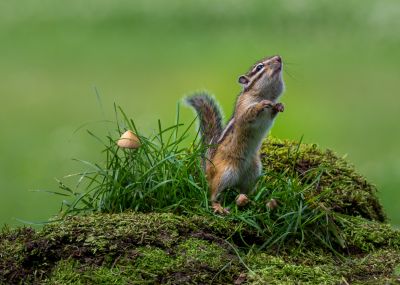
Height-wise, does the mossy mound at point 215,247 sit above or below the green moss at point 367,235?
below

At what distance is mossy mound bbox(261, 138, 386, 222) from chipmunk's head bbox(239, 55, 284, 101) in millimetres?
785

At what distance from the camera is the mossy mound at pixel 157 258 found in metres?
5.38

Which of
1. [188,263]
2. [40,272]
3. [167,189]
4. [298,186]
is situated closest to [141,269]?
[188,263]

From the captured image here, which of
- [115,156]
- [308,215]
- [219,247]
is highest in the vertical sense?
[115,156]

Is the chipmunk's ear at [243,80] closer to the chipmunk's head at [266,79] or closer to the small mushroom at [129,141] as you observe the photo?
the chipmunk's head at [266,79]

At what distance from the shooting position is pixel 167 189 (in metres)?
6.55

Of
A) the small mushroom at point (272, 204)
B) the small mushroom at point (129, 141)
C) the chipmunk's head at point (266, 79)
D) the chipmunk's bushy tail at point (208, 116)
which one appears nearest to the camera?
the small mushroom at point (272, 204)

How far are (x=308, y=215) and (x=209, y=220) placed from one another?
79cm

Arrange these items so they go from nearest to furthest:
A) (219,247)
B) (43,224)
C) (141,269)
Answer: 1. (141,269)
2. (219,247)
3. (43,224)

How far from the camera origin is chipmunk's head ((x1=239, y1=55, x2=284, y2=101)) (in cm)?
677

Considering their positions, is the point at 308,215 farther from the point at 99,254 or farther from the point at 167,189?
the point at 99,254

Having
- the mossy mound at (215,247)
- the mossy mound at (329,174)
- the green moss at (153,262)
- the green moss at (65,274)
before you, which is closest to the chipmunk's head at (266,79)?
the mossy mound at (215,247)

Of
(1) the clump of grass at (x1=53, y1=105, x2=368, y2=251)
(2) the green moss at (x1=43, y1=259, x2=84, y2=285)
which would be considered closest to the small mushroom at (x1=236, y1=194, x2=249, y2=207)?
(1) the clump of grass at (x1=53, y1=105, x2=368, y2=251)

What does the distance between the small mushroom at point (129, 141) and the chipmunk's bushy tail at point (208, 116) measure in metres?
0.80
